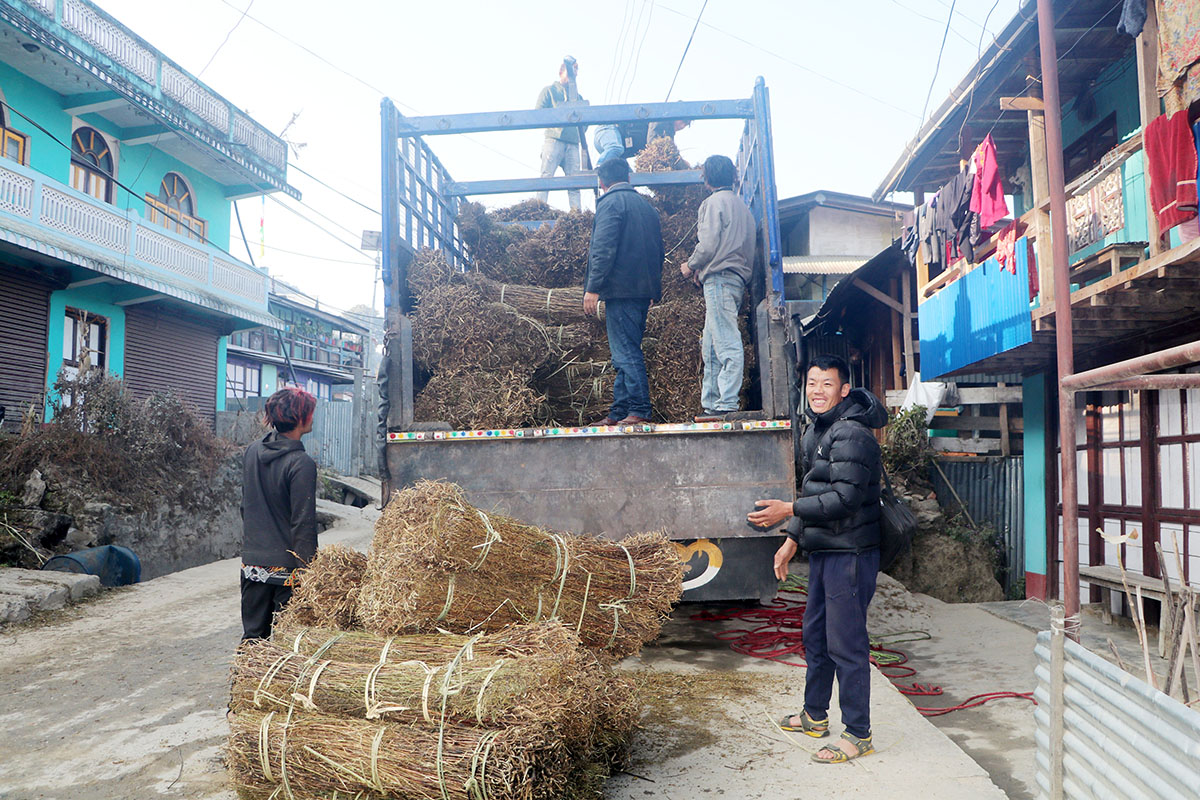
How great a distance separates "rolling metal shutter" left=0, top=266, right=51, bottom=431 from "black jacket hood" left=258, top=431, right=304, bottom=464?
1143 centimetres

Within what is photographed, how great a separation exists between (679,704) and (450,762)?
6.36 feet

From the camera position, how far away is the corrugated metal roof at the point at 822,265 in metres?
16.2

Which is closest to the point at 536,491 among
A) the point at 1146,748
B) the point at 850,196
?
the point at 1146,748

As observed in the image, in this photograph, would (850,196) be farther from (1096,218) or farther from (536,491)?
(536,491)

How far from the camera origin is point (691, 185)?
673 cm

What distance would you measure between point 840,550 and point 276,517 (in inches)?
104

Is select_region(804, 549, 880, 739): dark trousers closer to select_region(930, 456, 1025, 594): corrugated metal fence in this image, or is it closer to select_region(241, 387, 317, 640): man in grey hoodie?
select_region(241, 387, 317, 640): man in grey hoodie

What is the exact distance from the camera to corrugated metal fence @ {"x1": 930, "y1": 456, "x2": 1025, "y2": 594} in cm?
1065

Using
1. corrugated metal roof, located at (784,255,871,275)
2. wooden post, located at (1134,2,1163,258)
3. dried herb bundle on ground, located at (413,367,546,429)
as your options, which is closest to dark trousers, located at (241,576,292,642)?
dried herb bundle on ground, located at (413,367,546,429)

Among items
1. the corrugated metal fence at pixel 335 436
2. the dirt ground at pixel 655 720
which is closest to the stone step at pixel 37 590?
the dirt ground at pixel 655 720

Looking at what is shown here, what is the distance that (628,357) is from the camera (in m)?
5.01

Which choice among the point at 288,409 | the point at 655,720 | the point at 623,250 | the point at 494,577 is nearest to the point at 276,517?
the point at 288,409

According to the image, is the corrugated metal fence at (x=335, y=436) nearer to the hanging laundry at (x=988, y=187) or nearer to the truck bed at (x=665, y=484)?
the hanging laundry at (x=988, y=187)

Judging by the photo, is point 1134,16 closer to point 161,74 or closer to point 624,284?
point 624,284
